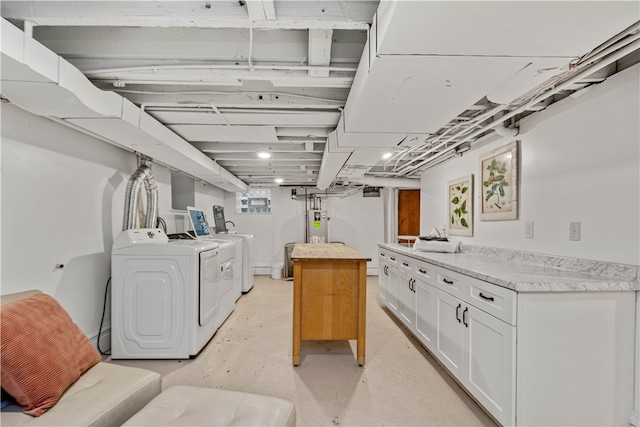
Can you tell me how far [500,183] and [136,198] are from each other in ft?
11.5

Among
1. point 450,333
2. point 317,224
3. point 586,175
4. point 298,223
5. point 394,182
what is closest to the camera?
point 586,175

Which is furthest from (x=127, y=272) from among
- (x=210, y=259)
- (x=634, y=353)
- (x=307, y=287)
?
(x=634, y=353)

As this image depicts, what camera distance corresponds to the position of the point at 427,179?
4469mm

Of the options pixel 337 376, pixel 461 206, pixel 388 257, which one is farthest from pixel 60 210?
pixel 461 206

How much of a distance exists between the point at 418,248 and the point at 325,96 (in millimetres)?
2068

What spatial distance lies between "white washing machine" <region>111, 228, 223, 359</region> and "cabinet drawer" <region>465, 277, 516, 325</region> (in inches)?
90.6

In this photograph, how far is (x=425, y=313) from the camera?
108 inches

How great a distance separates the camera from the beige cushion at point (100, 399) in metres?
1.23

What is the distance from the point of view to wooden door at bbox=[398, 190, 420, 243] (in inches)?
257

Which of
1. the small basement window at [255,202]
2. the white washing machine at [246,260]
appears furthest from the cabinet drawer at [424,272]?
the small basement window at [255,202]

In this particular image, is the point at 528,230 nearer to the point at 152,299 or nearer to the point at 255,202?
the point at 152,299

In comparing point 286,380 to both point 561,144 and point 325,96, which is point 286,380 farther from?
point 561,144

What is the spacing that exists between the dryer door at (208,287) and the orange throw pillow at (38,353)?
3.78 feet

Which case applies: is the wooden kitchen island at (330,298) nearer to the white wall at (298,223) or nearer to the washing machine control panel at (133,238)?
the washing machine control panel at (133,238)
